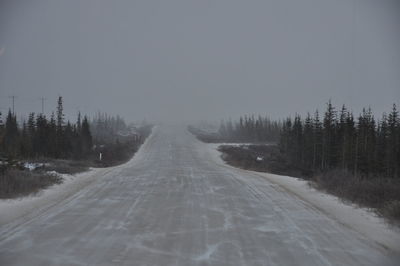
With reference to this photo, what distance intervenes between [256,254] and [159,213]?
406 centimetres

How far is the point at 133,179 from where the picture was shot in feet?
57.8

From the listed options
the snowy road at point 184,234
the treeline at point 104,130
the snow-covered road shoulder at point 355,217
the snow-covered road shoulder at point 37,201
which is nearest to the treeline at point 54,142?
the treeline at point 104,130

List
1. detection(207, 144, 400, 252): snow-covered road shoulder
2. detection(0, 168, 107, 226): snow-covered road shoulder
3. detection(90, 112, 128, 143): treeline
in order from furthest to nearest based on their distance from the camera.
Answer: detection(90, 112, 128, 143): treeline → detection(0, 168, 107, 226): snow-covered road shoulder → detection(207, 144, 400, 252): snow-covered road shoulder

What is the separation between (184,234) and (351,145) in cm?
4107

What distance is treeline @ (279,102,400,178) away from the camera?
4425cm

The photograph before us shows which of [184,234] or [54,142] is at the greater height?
[54,142]

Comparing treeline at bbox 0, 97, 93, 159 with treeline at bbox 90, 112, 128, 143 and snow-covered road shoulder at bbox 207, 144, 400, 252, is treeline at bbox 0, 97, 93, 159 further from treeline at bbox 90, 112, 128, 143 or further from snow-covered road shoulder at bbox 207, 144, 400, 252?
snow-covered road shoulder at bbox 207, 144, 400, 252

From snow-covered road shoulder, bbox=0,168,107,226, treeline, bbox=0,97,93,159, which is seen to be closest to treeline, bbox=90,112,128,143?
treeline, bbox=0,97,93,159

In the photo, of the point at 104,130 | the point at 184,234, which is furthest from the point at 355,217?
the point at 104,130

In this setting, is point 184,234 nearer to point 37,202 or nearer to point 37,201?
point 37,202

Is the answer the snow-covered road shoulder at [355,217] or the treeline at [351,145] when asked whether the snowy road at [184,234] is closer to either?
the snow-covered road shoulder at [355,217]

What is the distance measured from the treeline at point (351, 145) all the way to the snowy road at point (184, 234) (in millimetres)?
31888

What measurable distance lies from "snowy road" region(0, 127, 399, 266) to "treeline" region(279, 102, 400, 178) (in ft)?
105

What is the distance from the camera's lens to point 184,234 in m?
7.71
